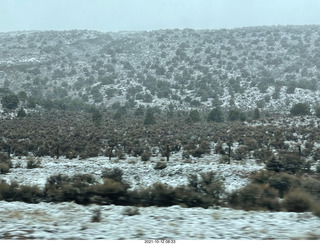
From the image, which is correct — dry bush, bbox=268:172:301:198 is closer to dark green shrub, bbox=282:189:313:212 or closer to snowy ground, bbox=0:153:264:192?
dark green shrub, bbox=282:189:313:212

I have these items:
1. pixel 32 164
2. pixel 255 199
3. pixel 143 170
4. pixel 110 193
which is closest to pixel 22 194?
pixel 110 193

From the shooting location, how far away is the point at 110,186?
12.4 metres

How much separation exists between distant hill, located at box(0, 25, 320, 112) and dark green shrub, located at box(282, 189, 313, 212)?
180 feet

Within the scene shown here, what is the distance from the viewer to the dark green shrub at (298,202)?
10.7 metres

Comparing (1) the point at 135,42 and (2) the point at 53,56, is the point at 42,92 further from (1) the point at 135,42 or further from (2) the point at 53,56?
(1) the point at 135,42

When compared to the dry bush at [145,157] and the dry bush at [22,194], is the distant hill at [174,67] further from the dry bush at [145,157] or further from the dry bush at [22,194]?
the dry bush at [22,194]

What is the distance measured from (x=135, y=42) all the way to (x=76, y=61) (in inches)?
781

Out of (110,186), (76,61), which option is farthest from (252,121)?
(76,61)

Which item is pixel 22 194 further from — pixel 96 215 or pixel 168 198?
pixel 168 198

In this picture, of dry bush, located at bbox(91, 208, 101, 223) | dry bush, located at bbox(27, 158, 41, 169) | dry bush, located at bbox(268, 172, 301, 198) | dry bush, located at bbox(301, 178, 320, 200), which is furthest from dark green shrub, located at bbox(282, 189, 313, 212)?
dry bush, located at bbox(27, 158, 41, 169)

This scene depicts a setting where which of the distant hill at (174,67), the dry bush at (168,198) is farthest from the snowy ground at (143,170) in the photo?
the distant hill at (174,67)

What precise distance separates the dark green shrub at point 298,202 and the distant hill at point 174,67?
54947 mm

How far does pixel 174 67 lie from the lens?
303 feet

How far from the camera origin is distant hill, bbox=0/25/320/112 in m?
74.4
